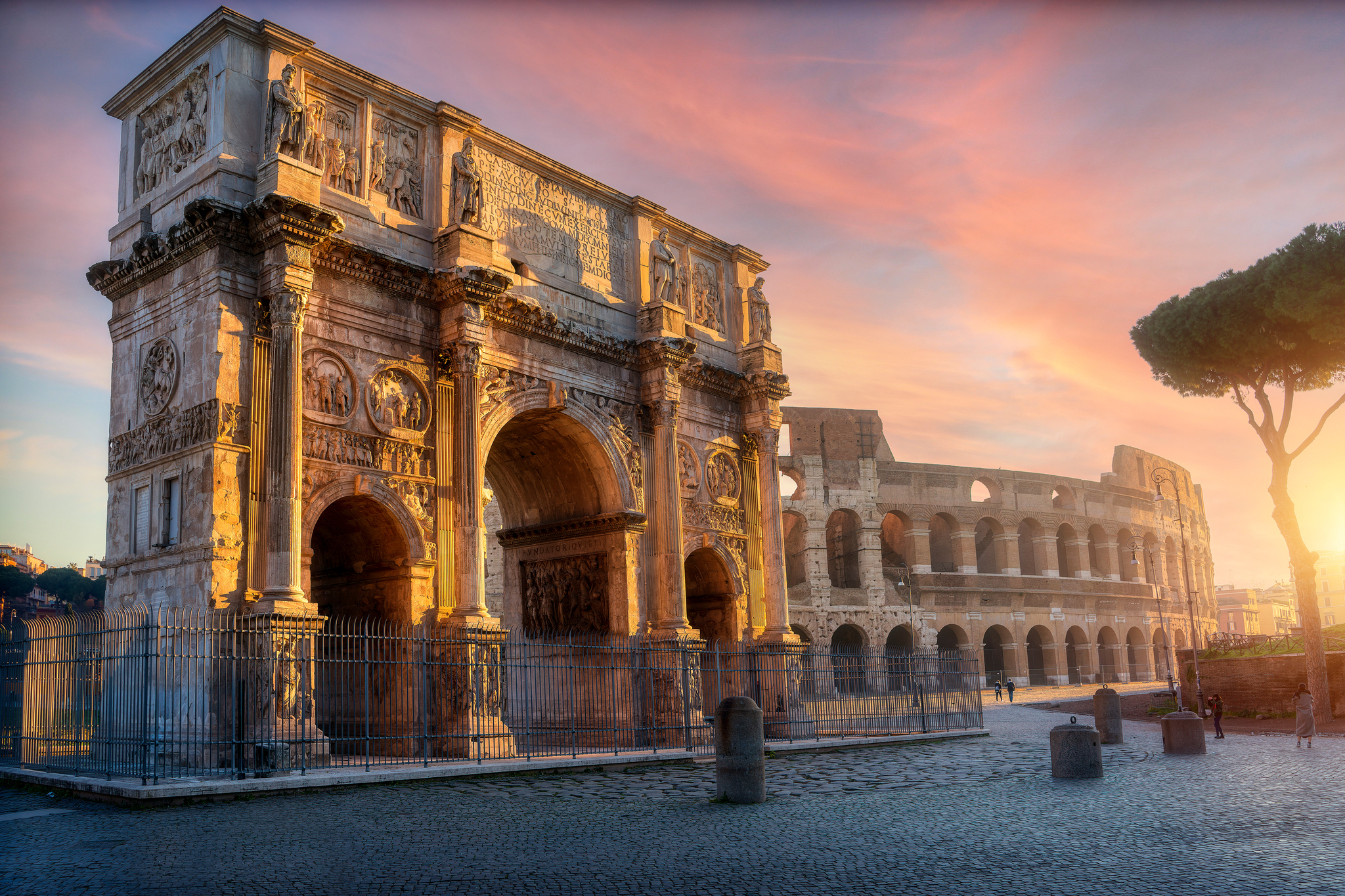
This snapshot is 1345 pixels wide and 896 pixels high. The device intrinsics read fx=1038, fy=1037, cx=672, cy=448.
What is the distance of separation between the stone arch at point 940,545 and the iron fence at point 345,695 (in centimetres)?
2903

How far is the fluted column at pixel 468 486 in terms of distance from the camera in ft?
50.5

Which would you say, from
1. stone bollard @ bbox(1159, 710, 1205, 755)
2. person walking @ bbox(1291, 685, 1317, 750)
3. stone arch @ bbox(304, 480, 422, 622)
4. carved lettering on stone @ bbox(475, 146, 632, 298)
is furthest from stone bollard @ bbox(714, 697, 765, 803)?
person walking @ bbox(1291, 685, 1317, 750)

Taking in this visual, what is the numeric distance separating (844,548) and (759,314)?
77.3 ft

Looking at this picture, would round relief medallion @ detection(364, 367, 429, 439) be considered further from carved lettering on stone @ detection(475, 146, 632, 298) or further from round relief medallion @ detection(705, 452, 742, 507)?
round relief medallion @ detection(705, 452, 742, 507)

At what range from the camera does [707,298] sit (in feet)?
74.0

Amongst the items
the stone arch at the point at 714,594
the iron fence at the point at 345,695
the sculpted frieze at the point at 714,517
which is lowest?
the iron fence at the point at 345,695

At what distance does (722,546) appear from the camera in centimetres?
2156

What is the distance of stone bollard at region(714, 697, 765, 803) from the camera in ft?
32.6

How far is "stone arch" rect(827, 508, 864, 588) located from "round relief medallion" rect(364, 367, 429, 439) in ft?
97.1

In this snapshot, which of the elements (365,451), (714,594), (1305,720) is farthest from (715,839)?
(714,594)

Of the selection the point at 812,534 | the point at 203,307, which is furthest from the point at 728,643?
the point at 812,534

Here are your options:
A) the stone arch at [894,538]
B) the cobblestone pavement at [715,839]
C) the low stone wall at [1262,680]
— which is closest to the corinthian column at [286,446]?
the cobblestone pavement at [715,839]

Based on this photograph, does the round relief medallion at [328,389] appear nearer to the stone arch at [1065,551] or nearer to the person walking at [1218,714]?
the person walking at [1218,714]

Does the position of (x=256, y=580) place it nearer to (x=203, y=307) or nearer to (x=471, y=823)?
(x=203, y=307)
